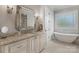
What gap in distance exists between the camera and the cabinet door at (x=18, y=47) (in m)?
1.73

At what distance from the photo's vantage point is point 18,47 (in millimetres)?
1796

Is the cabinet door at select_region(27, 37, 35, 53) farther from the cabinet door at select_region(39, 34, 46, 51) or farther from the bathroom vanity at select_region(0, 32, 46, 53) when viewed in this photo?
the cabinet door at select_region(39, 34, 46, 51)

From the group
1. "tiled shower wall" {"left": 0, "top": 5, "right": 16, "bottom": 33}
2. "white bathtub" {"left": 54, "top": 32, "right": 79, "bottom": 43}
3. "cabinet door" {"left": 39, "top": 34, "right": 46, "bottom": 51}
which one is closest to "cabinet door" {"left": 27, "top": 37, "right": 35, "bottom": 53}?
"cabinet door" {"left": 39, "top": 34, "right": 46, "bottom": 51}

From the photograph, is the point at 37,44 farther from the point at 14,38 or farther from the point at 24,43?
the point at 14,38

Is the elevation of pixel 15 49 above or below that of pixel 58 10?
below

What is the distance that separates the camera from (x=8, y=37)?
1.75 m

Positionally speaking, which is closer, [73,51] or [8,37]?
[8,37]

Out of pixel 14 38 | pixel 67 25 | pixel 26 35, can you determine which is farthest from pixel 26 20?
pixel 67 25

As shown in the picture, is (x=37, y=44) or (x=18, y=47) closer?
(x=18, y=47)

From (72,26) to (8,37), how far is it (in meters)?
0.99

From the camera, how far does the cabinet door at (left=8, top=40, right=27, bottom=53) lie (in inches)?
68.1
